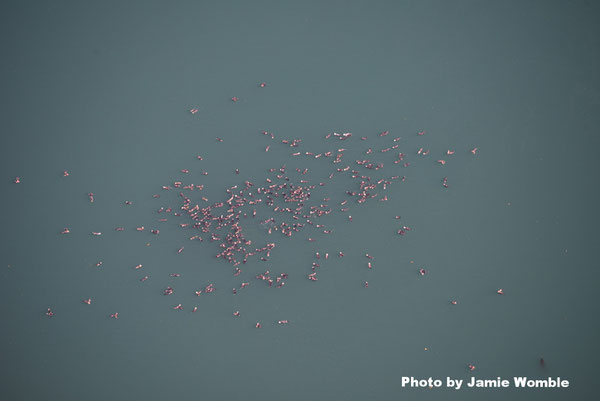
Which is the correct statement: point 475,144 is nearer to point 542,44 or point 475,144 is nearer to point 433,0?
point 542,44

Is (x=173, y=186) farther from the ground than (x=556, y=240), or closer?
farther from the ground

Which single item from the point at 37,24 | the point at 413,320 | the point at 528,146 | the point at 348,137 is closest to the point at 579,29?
the point at 528,146

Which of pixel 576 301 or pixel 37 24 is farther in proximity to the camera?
pixel 37 24

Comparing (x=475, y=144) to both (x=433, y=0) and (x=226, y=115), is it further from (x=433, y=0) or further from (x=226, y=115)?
(x=226, y=115)

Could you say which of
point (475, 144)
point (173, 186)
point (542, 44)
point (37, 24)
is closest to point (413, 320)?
point (475, 144)

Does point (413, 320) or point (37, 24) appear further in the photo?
point (37, 24)

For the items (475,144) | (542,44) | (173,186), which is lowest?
(173,186)
